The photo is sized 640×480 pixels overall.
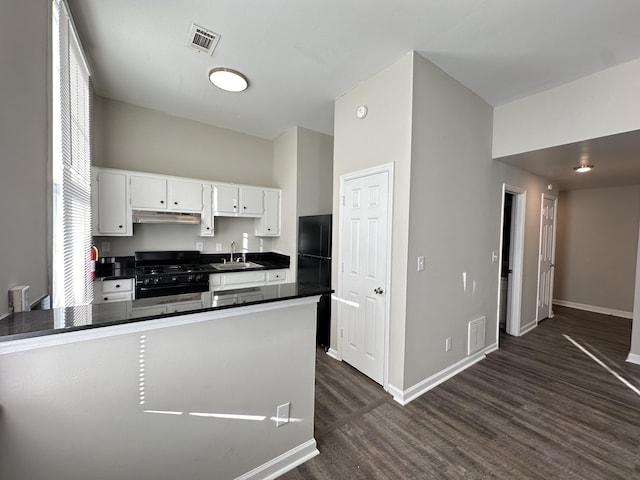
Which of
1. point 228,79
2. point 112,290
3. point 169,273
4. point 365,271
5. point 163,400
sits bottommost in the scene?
point 163,400

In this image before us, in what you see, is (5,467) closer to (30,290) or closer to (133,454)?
(133,454)

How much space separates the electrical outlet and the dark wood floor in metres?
0.31

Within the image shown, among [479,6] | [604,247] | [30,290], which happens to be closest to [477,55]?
[479,6]

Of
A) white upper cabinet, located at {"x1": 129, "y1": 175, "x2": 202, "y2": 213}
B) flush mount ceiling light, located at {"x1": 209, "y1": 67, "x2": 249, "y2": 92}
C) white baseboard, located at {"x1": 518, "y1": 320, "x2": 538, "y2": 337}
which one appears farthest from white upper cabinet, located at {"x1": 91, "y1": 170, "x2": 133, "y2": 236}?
white baseboard, located at {"x1": 518, "y1": 320, "x2": 538, "y2": 337}

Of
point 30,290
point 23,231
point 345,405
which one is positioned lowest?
point 345,405

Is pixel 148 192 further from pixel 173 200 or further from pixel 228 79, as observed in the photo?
pixel 228 79

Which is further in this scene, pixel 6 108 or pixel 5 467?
pixel 6 108

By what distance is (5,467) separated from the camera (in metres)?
0.97

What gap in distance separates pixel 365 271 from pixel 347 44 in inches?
79.0

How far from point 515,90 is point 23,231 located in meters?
4.03

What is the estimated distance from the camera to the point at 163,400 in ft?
4.20

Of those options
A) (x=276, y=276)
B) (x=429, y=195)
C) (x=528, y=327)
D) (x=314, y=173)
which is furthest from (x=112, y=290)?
(x=528, y=327)

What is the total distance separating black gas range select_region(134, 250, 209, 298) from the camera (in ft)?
10.6

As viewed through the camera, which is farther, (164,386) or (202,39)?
(202,39)
